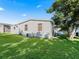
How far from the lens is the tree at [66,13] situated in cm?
2471

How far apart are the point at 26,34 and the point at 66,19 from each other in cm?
850

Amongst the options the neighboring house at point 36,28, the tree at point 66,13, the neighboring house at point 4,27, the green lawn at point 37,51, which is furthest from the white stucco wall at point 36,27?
the green lawn at point 37,51

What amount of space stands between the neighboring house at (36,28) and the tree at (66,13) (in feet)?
6.44

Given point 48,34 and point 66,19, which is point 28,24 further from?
point 66,19

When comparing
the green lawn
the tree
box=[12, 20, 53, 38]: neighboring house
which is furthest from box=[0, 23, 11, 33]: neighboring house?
the green lawn

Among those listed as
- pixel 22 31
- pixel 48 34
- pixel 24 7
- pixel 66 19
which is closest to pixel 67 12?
pixel 66 19

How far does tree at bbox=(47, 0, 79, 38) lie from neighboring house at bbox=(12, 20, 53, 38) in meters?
1.96

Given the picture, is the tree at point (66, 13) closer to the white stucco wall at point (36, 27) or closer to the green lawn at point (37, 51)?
the white stucco wall at point (36, 27)

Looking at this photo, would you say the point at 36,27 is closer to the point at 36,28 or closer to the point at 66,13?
the point at 36,28

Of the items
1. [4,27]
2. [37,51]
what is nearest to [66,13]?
[37,51]

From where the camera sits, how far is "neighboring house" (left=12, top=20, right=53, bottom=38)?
2867cm

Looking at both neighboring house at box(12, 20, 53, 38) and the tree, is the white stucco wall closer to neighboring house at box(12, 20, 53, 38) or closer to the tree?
neighboring house at box(12, 20, 53, 38)

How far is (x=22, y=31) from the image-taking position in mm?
31266

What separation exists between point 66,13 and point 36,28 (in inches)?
253
